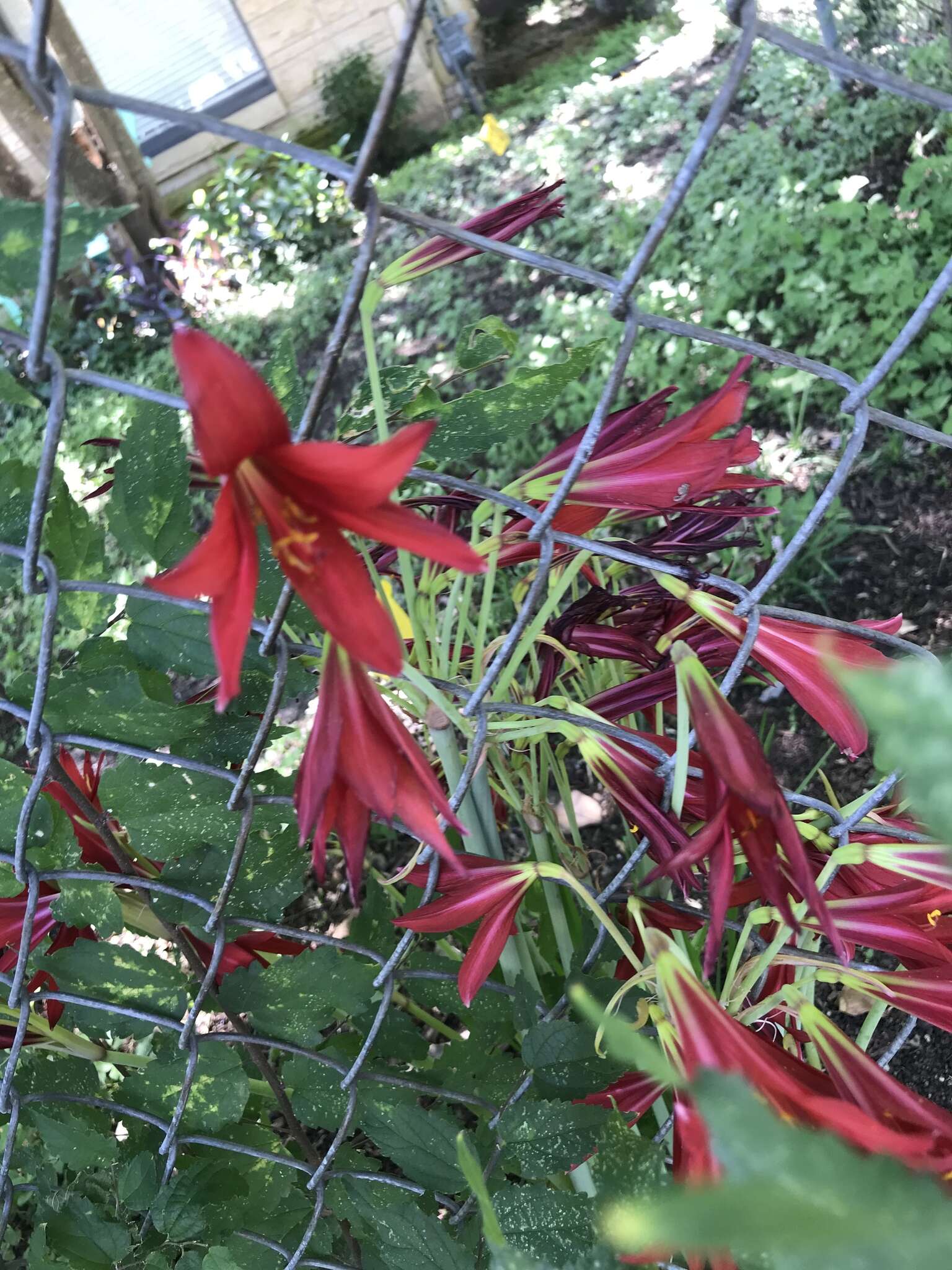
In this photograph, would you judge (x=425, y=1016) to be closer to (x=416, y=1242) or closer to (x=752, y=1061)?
(x=416, y=1242)

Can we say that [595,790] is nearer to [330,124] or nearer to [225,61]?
[330,124]

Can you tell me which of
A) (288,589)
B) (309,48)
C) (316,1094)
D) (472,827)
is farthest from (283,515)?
(309,48)

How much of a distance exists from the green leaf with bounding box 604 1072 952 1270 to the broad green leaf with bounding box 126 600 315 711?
0.37 m

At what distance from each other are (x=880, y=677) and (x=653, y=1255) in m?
0.22

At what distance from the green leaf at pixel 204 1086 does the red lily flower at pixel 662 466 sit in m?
0.44

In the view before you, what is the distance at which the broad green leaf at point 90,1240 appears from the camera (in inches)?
24.9

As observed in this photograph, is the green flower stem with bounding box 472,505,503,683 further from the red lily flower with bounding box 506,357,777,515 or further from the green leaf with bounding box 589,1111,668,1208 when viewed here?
the green leaf with bounding box 589,1111,668,1208

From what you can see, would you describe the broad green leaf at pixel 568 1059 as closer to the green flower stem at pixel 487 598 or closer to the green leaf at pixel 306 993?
the green leaf at pixel 306 993

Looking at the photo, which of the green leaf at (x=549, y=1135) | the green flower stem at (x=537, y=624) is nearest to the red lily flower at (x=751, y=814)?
the green flower stem at (x=537, y=624)

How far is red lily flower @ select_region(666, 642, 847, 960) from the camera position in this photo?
0.39 meters

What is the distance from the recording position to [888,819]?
579 mm

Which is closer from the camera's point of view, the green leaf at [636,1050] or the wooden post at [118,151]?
the green leaf at [636,1050]

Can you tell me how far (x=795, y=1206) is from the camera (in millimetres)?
152

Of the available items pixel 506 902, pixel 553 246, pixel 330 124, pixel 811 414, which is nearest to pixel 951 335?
pixel 811 414
